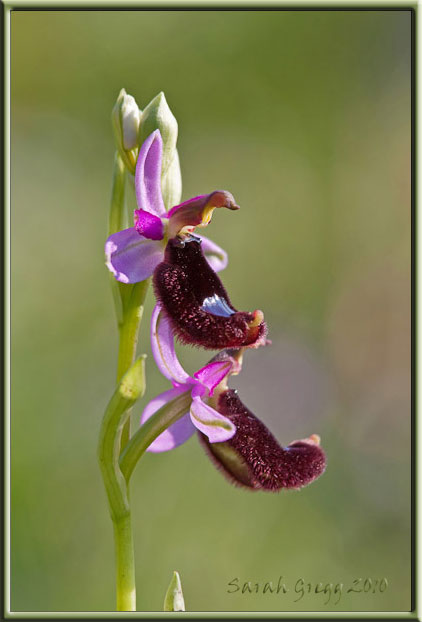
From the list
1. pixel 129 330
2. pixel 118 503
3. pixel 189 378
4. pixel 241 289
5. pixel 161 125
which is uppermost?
pixel 161 125

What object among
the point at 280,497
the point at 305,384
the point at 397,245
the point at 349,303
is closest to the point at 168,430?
the point at 280,497

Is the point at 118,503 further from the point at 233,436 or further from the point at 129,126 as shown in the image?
the point at 129,126

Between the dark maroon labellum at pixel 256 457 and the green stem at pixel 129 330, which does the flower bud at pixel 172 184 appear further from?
the dark maroon labellum at pixel 256 457

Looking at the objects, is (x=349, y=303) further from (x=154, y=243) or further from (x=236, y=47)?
(x=154, y=243)
